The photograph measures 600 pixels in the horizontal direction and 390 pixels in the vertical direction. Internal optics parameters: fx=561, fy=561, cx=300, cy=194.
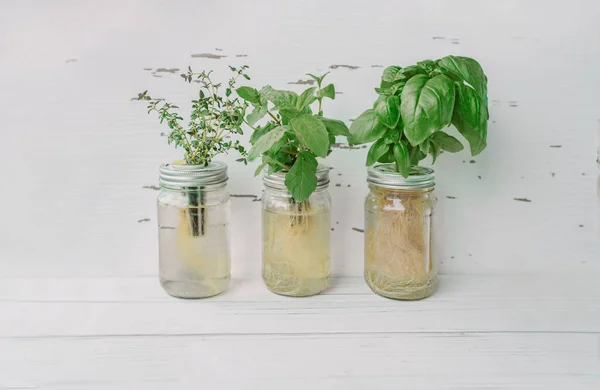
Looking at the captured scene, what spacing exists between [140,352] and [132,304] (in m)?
0.20

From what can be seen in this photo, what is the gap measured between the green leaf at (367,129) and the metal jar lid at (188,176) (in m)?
0.24

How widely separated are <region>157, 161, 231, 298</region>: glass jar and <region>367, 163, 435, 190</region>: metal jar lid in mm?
261

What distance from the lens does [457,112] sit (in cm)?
88

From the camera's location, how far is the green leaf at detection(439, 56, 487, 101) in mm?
849

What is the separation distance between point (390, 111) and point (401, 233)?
0.21m

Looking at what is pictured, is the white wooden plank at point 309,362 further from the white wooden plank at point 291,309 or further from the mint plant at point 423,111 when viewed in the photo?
the mint plant at point 423,111

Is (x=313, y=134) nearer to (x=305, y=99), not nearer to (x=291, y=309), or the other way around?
(x=305, y=99)

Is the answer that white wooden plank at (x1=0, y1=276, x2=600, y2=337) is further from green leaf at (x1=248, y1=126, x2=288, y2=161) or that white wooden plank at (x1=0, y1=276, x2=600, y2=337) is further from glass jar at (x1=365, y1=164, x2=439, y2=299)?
green leaf at (x1=248, y1=126, x2=288, y2=161)

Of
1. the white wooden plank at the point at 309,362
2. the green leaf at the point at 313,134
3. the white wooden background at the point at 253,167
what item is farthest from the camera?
the white wooden background at the point at 253,167

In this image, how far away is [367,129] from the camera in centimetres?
90

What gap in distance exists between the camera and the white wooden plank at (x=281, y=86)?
1.05 metres

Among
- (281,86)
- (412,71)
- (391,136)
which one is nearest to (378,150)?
(391,136)

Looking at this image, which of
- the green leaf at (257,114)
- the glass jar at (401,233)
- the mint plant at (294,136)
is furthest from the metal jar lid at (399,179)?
the green leaf at (257,114)

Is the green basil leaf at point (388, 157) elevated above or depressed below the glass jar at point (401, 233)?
above
